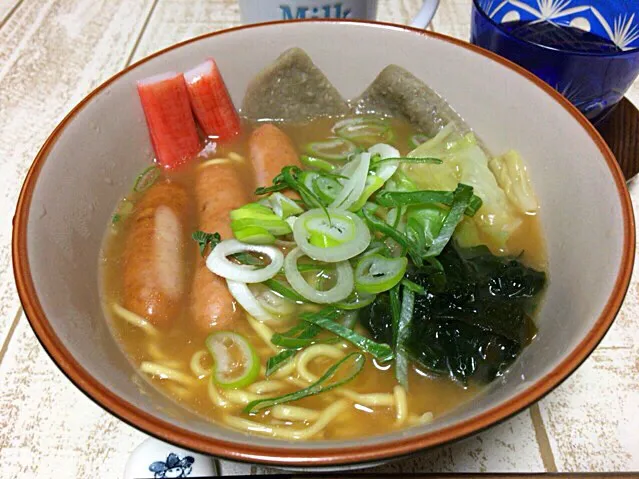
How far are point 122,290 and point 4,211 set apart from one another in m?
0.76

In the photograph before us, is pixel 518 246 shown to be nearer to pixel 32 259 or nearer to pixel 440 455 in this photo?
pixel 440 455

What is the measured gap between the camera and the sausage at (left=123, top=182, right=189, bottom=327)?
1.55 meters

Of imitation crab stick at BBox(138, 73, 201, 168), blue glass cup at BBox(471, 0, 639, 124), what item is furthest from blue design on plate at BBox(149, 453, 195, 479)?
blue glass cup at BBox(471, 0, 639, 124)

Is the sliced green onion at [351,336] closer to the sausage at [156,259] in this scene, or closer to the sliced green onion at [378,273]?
the sliced green onion at [378,273]

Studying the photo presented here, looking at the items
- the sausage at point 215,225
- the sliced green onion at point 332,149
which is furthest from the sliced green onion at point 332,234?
the sliced green onion at point 332,149

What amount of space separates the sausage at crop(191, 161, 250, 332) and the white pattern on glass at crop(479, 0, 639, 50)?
1.43 metres

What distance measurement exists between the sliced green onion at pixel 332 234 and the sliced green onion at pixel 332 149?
48cm

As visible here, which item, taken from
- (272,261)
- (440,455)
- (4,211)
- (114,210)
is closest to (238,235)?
(272,261)

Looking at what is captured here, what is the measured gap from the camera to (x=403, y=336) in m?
1.43

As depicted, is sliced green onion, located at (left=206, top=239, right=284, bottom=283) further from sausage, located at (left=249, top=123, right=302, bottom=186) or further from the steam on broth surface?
sausage, located at (left=249, top=123, right=302, bottom=186)

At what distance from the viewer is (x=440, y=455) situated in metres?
1.36

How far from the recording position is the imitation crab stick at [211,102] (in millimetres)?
1896

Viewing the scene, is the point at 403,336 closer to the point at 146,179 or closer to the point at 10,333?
the point at 146,179

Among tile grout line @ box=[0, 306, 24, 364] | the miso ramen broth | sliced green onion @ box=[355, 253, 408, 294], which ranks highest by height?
sliced green onion @ box=[355, 253, 408, 294]
